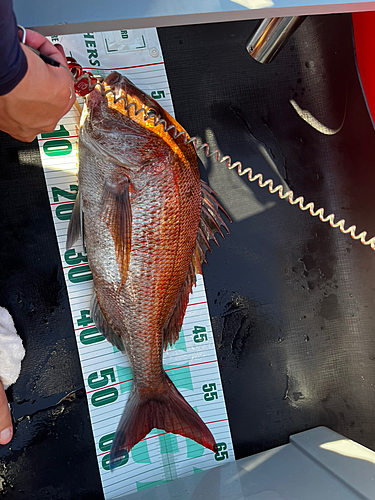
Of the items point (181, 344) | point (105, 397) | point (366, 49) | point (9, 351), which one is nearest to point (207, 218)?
point (181, 344)

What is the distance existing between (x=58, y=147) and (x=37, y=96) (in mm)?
986

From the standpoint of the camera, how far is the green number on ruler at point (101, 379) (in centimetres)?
210

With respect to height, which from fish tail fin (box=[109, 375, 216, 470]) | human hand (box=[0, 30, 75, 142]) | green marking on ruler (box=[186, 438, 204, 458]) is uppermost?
human hand (box=[0, 30, 75, 142])

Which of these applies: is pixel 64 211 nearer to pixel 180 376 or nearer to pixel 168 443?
pixel 180 376

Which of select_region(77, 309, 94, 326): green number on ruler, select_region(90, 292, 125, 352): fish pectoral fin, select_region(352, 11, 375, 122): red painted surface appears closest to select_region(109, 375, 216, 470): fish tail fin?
select_region(90, 292, 125, 352): fish pectoral fin

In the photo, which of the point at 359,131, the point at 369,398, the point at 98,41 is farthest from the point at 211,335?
the point at 98,41

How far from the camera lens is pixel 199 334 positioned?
7.32 feet

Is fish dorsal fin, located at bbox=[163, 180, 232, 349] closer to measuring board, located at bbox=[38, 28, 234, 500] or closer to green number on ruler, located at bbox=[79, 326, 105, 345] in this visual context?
measuring board, located at bbox=[38, 28, 234, 500]

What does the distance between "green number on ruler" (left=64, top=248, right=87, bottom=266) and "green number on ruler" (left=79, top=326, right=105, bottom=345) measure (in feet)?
1.23

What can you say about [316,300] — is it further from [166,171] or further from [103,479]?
[103,479]

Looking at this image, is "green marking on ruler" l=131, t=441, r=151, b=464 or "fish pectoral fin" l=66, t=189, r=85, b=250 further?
"green marking on ruler" l=131, t=441, r=151, b=464

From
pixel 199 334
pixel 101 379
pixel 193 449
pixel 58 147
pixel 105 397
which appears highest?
pixel 58 147

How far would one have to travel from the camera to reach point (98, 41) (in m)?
2.10

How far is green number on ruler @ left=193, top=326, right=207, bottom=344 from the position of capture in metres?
2.23
